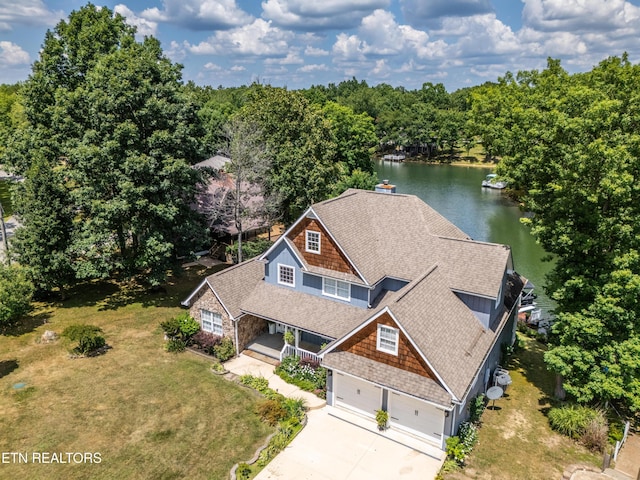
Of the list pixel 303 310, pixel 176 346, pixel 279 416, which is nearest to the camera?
pixel 279 416

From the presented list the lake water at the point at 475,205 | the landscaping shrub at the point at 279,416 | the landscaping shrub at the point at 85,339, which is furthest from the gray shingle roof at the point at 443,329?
the landscaping shrub at the point at 85,339

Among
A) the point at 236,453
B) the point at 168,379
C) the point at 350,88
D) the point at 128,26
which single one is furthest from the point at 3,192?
the point at 350,88

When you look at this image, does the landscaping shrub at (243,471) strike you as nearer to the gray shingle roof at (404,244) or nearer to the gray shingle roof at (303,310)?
the gray shingle roof at (303,310)

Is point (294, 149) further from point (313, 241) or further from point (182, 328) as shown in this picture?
point (182, 328)

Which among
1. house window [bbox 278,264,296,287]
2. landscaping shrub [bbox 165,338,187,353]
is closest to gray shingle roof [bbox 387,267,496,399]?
house window [bbox 278,264,296,287]

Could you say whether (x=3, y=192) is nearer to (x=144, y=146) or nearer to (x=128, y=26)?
(x=128, y=26)

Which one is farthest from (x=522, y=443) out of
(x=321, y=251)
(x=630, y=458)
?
(x=321, y=251)

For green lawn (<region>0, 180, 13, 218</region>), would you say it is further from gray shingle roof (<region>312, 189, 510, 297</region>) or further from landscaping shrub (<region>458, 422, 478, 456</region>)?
landscaping shrub (<region>458, 422, 478, 456</region>)


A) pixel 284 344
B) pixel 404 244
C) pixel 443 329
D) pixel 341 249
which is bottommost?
pixel 284 344
